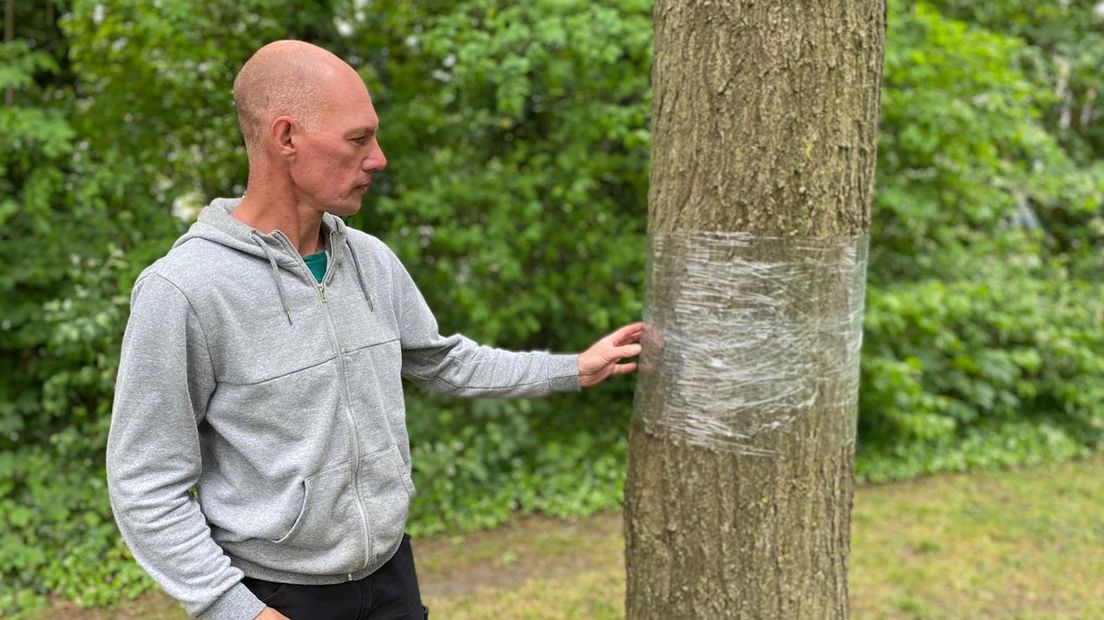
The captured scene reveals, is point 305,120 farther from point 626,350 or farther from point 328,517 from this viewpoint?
point 626,350

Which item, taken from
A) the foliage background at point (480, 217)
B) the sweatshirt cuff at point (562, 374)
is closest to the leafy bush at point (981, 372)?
the foliage background at point (480, 217)

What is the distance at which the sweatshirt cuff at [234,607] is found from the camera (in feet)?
5.19

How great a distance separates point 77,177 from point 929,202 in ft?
16.0

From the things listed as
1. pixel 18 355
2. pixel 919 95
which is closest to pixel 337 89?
pixel 18 355

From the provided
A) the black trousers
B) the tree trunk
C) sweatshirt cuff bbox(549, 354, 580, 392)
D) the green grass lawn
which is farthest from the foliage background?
the black trousers

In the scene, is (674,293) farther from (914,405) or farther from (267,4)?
(914,405)

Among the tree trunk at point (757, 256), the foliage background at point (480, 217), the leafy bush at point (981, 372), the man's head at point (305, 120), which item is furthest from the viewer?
the leafy bush at point (981, 372)

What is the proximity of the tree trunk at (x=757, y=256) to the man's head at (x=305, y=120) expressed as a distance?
32.3 inches

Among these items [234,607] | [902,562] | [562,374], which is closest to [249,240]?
[234,607]

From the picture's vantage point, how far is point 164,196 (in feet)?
15.3

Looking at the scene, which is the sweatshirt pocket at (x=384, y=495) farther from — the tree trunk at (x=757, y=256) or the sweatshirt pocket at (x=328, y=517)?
the tree trunk at (x=757, y=256)

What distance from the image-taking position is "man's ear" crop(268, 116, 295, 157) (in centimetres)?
161

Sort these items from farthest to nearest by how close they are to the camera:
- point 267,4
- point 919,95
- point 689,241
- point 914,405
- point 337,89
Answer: point 914,405, point 919,95, point 267,4, point 689,241, point 337,89

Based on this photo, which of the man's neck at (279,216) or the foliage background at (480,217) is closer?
the man's neck at (279,216)
